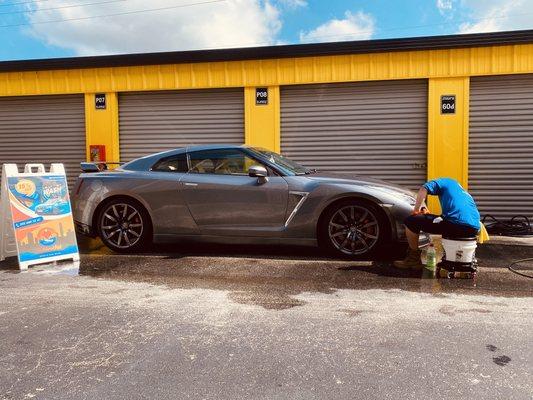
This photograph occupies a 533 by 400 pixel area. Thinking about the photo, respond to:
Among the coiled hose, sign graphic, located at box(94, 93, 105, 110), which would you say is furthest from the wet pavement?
sign graphic, located at box(94, 93, 105, 110)

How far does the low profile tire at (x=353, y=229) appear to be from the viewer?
564cm

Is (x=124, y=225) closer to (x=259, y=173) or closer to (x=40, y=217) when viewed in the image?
(x=40, y=217)

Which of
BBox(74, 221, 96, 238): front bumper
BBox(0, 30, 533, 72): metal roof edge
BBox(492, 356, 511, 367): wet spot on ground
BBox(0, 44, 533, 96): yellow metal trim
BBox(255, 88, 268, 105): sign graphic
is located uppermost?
BBox(0, 30, 533, 72): metal roof edge

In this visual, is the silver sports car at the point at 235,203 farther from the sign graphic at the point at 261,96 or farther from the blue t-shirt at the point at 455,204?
→ the sign graphic at the point at 261,96

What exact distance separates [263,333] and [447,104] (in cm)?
738

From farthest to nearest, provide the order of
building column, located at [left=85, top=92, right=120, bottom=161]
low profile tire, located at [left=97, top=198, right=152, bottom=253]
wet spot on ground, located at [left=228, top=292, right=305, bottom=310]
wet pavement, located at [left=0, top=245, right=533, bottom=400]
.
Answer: building column, located at [left=85, top=92, right=120, bottom=161], low profile tire, located at [left=97, top=198, right=152, bottom=253], wet spot on ground, located at [left=228, top=292, right=305, bottom=310], wet pavement, located at [left=0, top=245, right=533, bottom=400]

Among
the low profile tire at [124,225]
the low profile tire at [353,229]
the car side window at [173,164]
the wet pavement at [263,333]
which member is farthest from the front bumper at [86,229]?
the low profile tire at [353,229]

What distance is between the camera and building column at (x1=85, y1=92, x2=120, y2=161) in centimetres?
1061

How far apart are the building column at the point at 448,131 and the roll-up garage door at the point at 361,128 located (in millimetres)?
174

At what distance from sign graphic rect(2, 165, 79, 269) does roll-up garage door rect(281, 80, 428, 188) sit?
5.15 metres

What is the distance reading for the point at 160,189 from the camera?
6.16 metres

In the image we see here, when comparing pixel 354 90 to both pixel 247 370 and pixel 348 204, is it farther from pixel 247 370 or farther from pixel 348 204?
pixel 247 370

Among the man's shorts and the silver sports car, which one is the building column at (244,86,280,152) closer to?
the silver sports car

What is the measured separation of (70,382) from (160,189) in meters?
3.71
